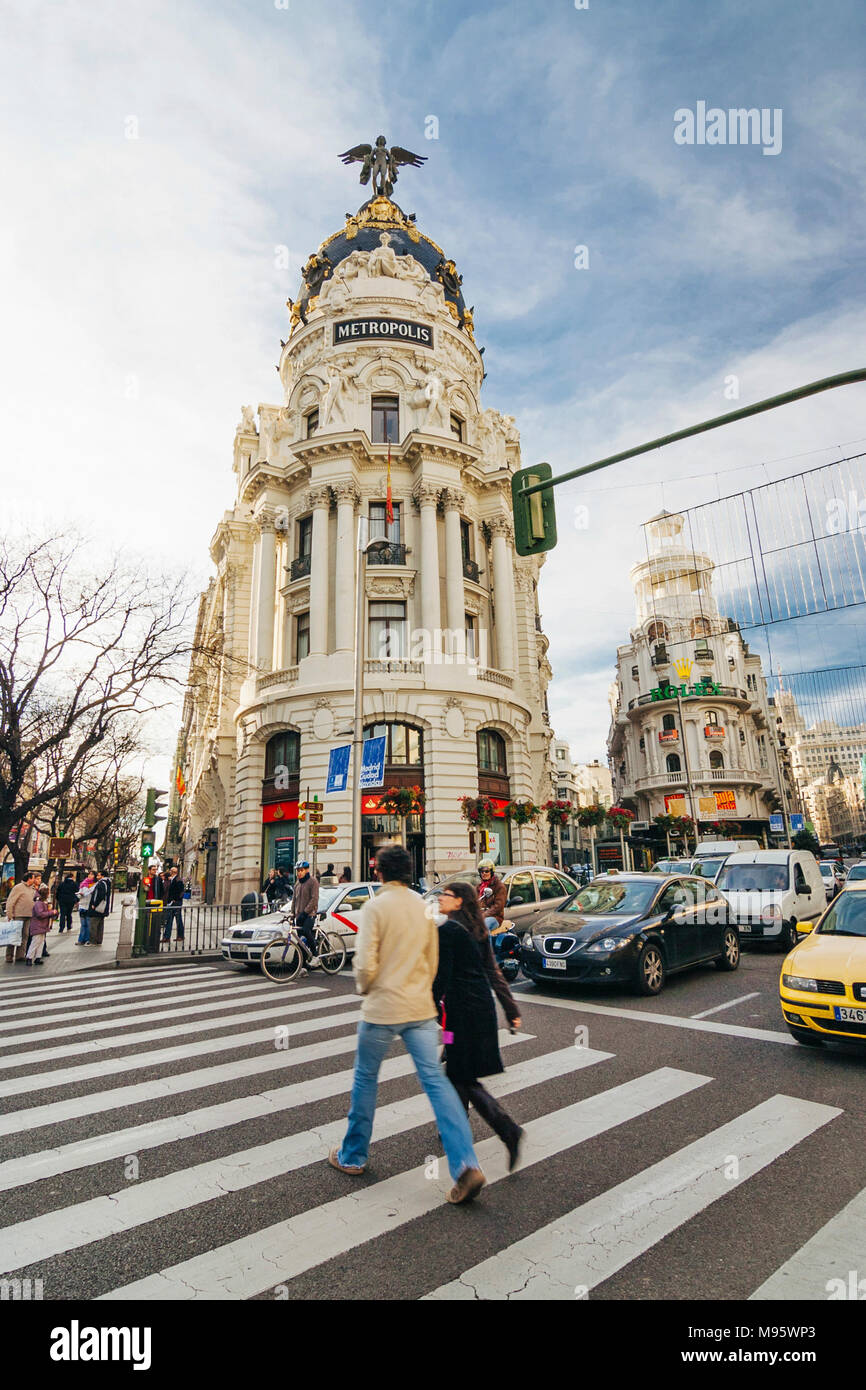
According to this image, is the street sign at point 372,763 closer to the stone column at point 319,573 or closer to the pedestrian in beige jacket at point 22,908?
the pedestrian in beige jacket at point 22,908

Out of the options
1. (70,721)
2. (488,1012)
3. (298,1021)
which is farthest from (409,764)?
(488,1012)

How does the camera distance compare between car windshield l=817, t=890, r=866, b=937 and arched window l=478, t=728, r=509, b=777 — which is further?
arched window l=478, t=728, r=509, b=777

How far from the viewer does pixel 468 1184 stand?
4.03 meters

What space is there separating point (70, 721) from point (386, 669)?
12.2 meters

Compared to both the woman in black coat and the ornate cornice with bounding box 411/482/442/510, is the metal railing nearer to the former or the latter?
the woman in black coat

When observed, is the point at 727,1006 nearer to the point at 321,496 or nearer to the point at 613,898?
the point at 613,898

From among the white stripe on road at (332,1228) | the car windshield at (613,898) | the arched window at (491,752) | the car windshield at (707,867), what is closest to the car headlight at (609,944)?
the car windshield at (613,898)

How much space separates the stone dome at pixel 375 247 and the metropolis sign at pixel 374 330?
3.61 metres

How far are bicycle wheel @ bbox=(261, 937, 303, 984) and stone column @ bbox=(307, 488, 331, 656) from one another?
728 inches

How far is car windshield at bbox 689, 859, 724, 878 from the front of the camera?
19.2 m

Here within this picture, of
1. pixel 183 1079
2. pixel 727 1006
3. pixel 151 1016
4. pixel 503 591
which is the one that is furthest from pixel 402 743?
pixel 183 1079

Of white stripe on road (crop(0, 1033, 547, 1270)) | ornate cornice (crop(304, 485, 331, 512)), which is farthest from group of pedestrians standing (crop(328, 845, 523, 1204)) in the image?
ornate cornice (crop(304, 485, 331, 512))

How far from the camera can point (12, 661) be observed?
74.7 feet

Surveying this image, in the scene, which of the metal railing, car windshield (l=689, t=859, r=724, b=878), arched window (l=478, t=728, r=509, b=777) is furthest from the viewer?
arched window (l=478, t=728, r=509, b=777)
